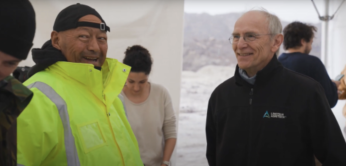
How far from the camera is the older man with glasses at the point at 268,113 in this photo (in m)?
1.68

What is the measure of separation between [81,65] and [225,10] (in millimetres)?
2141

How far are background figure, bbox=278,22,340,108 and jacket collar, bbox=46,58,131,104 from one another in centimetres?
162

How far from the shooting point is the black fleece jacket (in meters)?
1.67

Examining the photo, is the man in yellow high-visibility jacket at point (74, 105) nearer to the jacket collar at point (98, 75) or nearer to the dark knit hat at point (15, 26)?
the jacket collar at point (98, 75)

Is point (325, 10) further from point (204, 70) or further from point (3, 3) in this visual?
point (3, 3)

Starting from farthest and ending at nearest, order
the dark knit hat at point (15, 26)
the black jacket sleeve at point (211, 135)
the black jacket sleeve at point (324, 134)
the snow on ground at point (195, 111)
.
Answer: the snow on ground at point (195, 111)
the black jacket sleeve at point (211, 135)
the black jacket sleeve at point (324, 134)
the dark knit hat at point (15, 26)

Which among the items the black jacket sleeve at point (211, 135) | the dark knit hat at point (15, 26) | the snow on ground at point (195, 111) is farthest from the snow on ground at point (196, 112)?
the dark knit hat at point (15, 26)

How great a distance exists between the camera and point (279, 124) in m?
1.73

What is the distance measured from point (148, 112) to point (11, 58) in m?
1.67

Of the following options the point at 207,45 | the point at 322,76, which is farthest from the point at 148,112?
the point at 207,45

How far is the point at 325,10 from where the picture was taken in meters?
3.69

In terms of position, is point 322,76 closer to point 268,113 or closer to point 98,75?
point 268,113

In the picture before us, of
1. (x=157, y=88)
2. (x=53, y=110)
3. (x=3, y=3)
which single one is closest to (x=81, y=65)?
(x=53, y=110)

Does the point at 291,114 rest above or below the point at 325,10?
below
